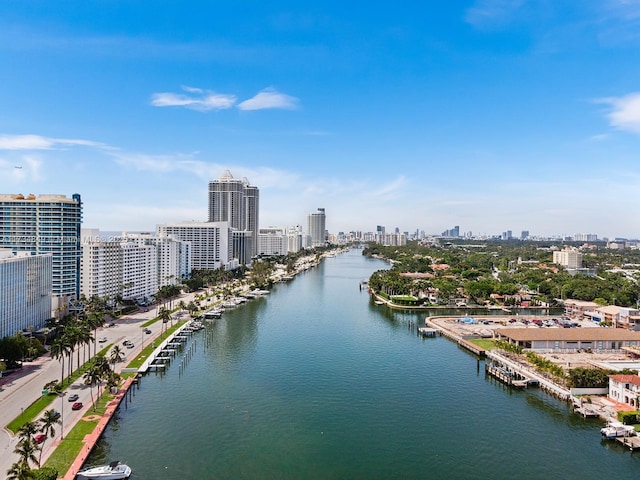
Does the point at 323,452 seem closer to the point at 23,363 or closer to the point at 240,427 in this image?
the point at 240,427

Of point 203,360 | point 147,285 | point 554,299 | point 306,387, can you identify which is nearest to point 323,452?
point 306,387

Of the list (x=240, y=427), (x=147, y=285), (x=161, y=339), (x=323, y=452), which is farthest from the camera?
(x=147, y=285)

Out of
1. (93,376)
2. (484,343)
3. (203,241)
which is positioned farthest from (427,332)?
(203,241)

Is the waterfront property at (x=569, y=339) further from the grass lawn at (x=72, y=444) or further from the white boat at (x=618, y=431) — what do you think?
the grass lawn at (x=72, y=444)

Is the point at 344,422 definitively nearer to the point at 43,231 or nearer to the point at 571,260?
the point at 43,231

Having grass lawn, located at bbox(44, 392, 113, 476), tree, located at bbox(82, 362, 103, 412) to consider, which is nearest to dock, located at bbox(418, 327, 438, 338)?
tree, located at bbox(82, 362, 103, 412)

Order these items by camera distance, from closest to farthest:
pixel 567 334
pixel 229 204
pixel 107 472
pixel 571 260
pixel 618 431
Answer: pixel 107 472, pixel 618 431, pixel 567 334, pixel 571 260, pixel 229 204
